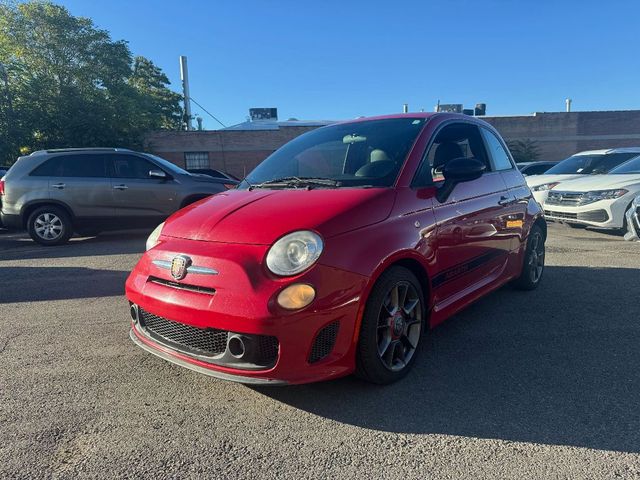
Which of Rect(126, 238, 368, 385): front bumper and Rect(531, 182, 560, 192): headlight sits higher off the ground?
Rect(531, 182, 560, 192): headlight

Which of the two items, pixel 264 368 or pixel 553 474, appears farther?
pixel 264 368

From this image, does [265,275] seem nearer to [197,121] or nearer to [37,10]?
[37,10]

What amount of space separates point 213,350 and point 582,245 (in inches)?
283

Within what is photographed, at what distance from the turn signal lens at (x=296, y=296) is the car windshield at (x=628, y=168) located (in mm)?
9083

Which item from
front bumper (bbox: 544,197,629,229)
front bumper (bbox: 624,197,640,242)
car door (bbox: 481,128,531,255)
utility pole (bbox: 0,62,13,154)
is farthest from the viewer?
utility pole (bbox: 0,62,13,154)

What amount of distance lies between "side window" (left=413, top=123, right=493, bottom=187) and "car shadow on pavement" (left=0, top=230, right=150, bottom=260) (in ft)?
18.5

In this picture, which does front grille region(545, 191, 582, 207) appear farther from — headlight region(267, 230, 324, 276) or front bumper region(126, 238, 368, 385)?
headlight region(267, 230, 324, 276)

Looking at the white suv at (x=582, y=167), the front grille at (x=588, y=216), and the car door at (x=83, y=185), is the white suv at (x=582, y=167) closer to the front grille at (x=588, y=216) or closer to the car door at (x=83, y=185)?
the front grille at (x=588, y=216)

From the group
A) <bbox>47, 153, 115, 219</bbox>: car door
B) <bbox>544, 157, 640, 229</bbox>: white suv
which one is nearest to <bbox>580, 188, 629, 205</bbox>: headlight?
<bbox>544, 157, 640, 229</bbox>: white suv

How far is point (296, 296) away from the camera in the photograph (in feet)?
7.63

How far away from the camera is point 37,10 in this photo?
97.5ft

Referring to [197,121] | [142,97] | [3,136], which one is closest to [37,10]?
[142,97]

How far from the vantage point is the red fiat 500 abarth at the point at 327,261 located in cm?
236

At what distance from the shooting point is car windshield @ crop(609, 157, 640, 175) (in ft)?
29.1
